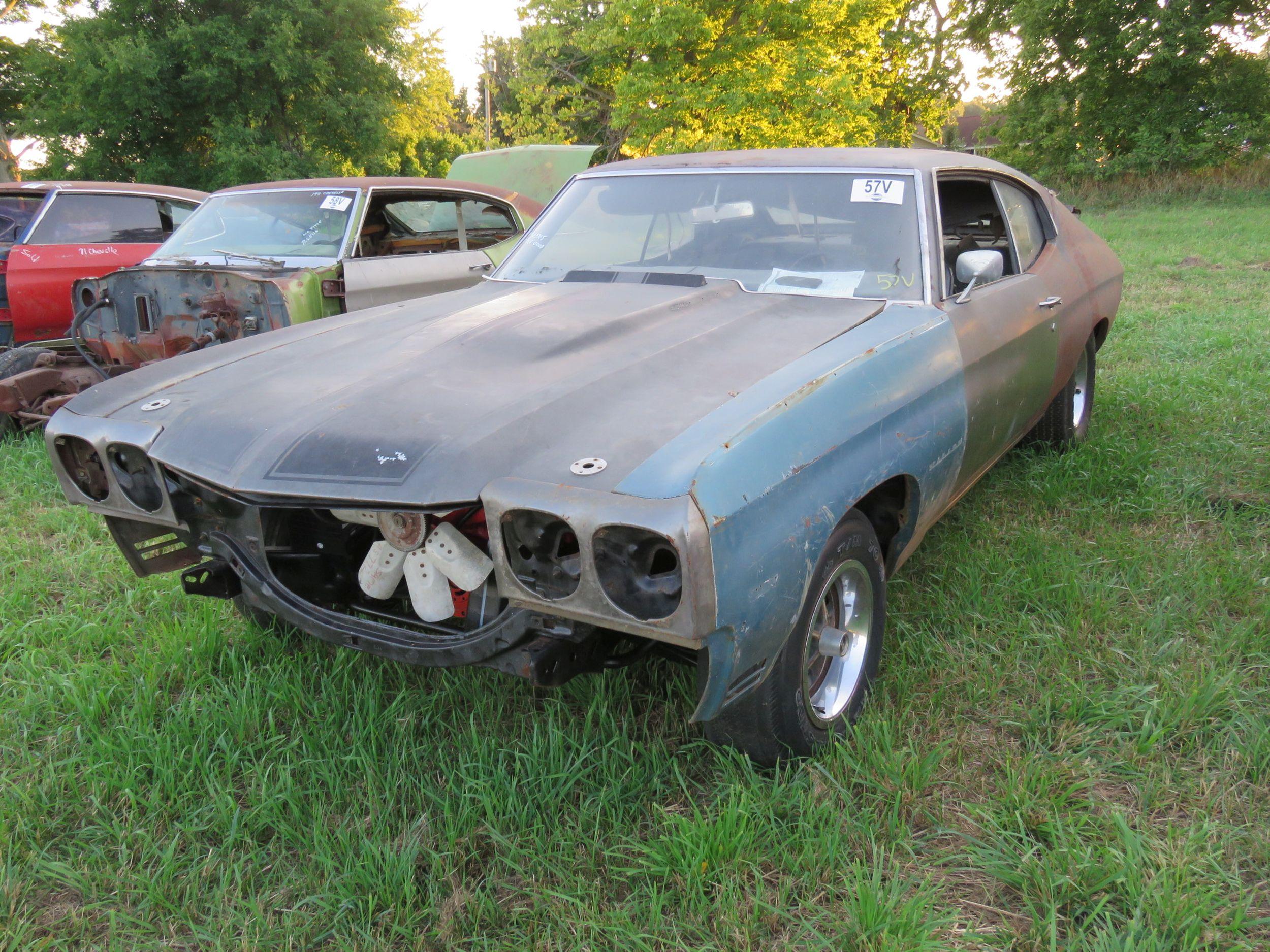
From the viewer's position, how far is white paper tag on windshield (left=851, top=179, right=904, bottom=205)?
314cm

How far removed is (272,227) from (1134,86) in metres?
23.6

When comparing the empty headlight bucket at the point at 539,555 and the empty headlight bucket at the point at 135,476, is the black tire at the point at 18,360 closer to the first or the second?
the empty headlight bucket at the point at 135,476

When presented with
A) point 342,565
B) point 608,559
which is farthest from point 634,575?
point 342,565

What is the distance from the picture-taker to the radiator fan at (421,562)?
208 centimetres

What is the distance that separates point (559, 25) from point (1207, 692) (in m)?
21.9

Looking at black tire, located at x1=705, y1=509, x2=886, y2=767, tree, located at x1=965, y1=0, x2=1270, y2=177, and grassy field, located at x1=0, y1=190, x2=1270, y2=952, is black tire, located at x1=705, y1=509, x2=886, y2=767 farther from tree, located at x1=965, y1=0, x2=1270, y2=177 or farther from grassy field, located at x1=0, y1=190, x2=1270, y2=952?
tree, located at x1=965, y1=0, x2=1270, y2=177

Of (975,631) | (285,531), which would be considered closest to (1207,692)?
(975,631)

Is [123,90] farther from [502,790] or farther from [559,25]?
[502,790]

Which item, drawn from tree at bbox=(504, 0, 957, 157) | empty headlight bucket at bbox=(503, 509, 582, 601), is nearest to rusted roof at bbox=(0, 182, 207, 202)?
empty headlight bucket at bbox=(503, 509, 582, 601)

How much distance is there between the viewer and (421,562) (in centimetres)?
215

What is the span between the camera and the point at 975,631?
3.02 m

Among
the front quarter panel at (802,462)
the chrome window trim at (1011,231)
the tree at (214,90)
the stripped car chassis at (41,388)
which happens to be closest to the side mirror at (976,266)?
the front quarter panel at (802,462)

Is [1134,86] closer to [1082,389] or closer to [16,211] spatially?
[1082,389]

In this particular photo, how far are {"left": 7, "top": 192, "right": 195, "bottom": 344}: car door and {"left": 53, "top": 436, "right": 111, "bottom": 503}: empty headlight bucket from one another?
16.2 feet
